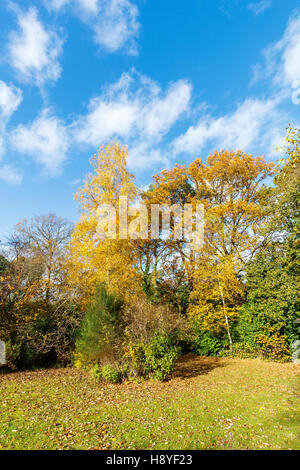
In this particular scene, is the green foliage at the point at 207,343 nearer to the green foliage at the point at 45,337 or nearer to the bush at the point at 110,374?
the bush at the point at 110,374

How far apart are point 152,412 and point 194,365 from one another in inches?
269

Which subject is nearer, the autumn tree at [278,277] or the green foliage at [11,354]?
the green foliage at [11,354]

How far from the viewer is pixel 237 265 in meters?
14.8

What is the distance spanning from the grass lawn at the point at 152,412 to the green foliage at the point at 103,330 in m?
1.02

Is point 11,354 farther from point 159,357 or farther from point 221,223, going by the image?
point 221,223

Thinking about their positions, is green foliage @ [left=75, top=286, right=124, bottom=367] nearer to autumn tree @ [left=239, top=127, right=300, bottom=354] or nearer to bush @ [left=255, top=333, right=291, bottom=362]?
autumn tree @ [left=239, top=127, right=300, bottom=354]

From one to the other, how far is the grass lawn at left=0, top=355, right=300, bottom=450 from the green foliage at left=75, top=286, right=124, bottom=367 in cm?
102

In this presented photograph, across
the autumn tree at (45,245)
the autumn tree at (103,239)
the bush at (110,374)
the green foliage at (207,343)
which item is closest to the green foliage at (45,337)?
the autumn tree at (45,245)

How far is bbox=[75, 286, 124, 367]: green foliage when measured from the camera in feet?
32.0

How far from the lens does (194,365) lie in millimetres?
12312

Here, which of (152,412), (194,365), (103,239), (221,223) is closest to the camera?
(152,412)

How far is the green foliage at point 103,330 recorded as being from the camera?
977 centimetres

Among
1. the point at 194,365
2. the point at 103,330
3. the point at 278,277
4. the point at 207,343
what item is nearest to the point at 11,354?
the point at 103,330
